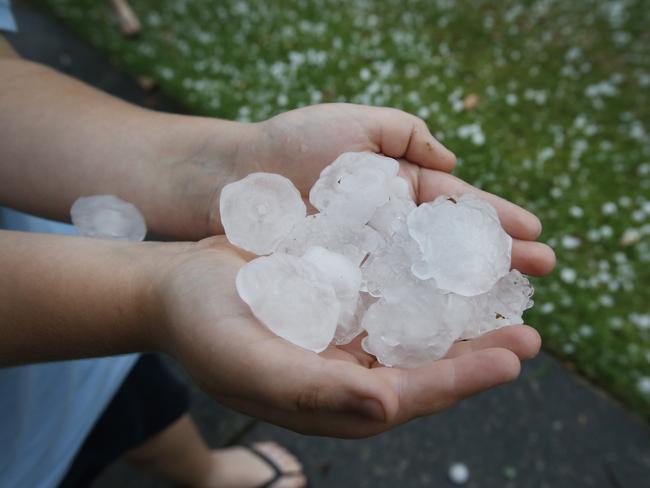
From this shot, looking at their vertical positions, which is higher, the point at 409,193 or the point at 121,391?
the point at 409,193

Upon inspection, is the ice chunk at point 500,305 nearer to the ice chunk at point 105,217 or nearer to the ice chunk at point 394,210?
the ice chunk at point 394,210

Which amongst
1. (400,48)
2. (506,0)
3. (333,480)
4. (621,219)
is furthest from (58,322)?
(506,0)

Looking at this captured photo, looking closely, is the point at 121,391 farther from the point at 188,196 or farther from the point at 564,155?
the point at 564,155

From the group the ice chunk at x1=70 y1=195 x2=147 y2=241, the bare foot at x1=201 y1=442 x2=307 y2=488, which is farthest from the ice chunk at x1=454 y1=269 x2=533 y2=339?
the bare foot at x1=201 y1=442 x2=307 y2=488

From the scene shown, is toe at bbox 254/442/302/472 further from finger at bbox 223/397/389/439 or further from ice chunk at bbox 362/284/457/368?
finger at bbox 223/397/389/439

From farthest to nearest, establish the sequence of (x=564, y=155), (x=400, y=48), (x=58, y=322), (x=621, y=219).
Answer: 1. (x=400, y=48)
2. (x=564, y=155)
3. (x=621, y=219)
4. (x=58, y=322)
